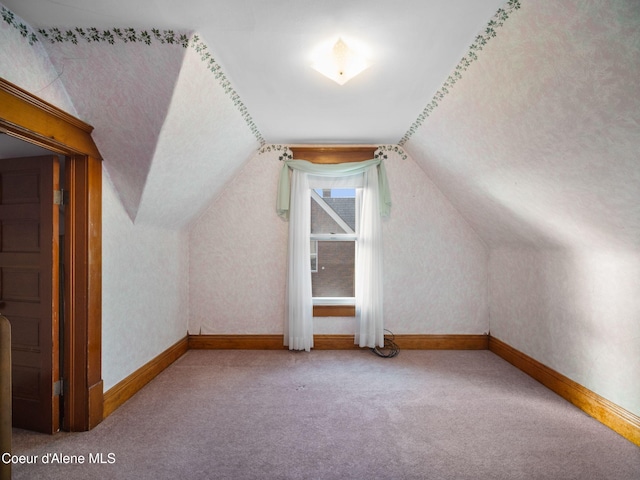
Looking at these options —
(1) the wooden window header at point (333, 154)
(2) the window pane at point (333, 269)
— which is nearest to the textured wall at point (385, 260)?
(1) the wooden window header at point (333, 154)

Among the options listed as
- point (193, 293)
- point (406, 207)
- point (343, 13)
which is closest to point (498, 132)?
point (343, 13)

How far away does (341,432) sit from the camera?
7.13 ft

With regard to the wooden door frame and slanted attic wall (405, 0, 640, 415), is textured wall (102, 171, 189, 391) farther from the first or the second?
slanted attic wall (405, 0, 640, 415)

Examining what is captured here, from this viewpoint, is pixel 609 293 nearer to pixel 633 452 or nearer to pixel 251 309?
pixel 633 452

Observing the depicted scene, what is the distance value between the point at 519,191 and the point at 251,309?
2.81m

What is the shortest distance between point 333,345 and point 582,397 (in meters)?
2.19

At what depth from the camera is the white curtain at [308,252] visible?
374cm

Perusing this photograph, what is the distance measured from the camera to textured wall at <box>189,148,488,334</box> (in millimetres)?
3861

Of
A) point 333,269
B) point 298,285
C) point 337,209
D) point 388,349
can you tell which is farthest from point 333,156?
point 388,349

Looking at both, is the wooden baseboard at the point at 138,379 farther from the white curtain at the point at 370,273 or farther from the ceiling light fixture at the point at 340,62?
the ceiling light fixture at the point at 340,62

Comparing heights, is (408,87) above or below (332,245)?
above

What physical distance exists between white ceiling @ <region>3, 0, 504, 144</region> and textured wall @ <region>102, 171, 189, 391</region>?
1.13 metres

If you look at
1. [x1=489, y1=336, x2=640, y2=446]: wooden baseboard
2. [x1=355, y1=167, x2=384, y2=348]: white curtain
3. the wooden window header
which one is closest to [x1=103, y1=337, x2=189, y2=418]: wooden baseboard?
[x1=355, y1=167, x2=384, y2=348]: white curtain

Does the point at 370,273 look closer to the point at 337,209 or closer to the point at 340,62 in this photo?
the point at 337,209
